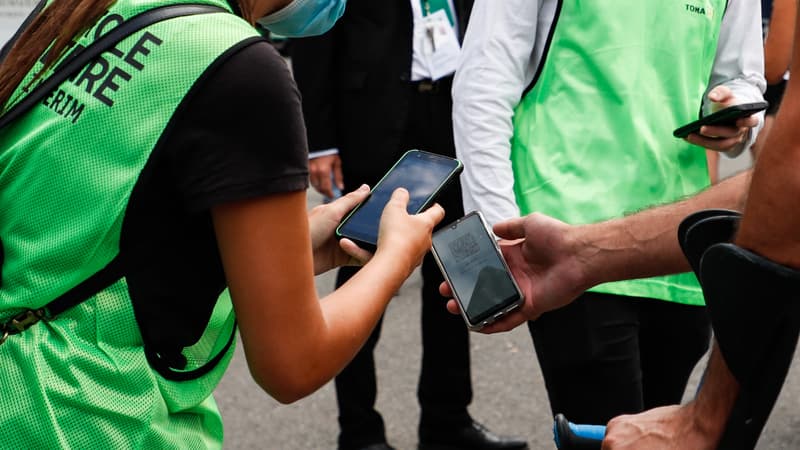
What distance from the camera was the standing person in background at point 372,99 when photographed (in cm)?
324

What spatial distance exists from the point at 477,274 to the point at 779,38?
1887 millimetres

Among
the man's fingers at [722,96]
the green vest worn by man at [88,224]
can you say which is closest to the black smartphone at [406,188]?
the green vest worn by man at [88,224]

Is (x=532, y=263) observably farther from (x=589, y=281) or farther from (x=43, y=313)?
(x=43, y=313)

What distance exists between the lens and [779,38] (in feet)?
10.9

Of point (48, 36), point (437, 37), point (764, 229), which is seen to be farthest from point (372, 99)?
point (764, 229)

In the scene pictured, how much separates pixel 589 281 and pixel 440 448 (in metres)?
1.72

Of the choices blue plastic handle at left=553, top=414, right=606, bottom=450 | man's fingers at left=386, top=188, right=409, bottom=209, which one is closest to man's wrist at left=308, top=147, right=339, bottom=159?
man's fingers at left=386, top=188, right=409, bottom=209

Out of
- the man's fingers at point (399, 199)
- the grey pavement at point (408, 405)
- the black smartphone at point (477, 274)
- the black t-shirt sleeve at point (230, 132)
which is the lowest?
the grey pavement at point (408, 405)

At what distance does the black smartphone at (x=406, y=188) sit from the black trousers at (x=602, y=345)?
0.51 metres

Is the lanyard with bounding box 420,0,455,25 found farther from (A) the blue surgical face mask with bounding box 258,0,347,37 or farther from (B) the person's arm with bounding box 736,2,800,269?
(B) the person's arm with bounding box 736,2,800,269

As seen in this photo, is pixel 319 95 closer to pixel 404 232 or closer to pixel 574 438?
pixel 404 232

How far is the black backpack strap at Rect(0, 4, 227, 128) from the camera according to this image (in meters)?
1.26

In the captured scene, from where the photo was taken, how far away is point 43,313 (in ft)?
4.27

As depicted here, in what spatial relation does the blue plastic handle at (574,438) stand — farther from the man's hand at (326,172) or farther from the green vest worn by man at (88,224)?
the man's hand at (326,172)
